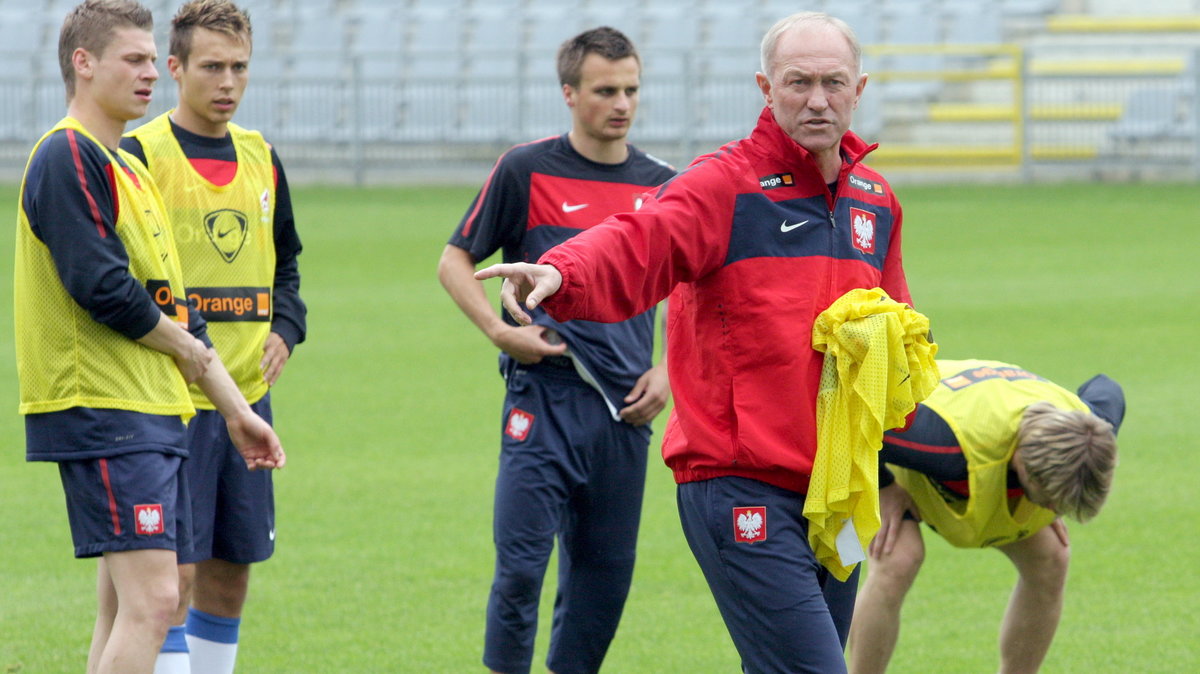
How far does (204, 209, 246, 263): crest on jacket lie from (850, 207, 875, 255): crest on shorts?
82.7 inches

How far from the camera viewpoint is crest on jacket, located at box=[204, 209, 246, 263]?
15.9ft

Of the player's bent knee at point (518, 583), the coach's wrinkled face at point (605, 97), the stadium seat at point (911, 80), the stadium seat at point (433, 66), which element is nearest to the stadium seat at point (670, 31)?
the stadium seat at point (433, 66)

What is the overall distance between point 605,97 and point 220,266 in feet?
4.49

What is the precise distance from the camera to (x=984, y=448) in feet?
15.7

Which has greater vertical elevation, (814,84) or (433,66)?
(814,84)

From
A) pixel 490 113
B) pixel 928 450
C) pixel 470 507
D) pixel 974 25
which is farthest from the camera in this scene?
pixel 974 25

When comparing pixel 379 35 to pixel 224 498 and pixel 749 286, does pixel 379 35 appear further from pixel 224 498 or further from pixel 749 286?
pixel 749 286

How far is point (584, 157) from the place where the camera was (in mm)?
5273

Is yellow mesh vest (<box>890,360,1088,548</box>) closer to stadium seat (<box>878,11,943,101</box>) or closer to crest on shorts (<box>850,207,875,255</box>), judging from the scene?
crest on shorts (<box>850,207,875,255</box>)

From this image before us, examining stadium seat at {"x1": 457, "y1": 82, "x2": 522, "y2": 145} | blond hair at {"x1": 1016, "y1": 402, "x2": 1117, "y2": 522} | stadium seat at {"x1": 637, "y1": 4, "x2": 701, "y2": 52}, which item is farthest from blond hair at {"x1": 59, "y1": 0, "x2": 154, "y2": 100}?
stadium seat at {"x1": 637, "y1": 4, "x2": 701, "y2": 52}

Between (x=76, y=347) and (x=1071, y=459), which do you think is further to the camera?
(x=1071, y=459)

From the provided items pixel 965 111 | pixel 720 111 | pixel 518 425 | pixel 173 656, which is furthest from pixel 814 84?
pixel 965 111

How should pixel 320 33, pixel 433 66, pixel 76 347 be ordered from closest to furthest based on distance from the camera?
pixel 76 347, pixel 433 66, pixel 320 33

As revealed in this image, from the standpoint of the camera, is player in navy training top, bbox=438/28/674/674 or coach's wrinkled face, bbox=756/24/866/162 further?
player in navy training top, bbox=438/28/674/674
